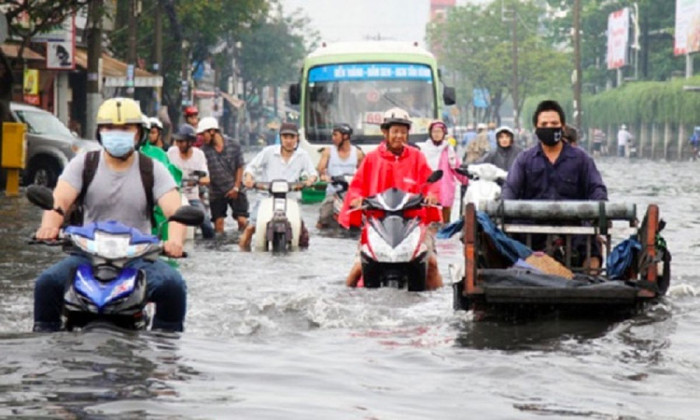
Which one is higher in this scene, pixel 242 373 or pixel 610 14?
pixel 610 14

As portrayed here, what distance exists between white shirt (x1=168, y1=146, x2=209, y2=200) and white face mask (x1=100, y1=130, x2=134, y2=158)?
31.8ft

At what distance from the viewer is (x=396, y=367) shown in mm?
9359

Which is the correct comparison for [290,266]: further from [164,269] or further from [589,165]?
[164,269]

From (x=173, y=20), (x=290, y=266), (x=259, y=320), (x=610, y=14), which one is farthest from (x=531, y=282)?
(x=610, y=14)

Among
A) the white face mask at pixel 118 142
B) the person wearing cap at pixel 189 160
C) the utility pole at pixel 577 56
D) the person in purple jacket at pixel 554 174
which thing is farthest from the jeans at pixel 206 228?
the utility pole at pixel 577 56

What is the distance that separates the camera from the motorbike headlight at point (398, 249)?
1341 cm

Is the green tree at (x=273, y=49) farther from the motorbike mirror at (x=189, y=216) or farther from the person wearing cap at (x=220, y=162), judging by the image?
the motorbike mirror at (x=189, y=216)

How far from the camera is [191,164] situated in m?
18.9

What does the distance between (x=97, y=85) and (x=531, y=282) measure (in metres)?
28.5

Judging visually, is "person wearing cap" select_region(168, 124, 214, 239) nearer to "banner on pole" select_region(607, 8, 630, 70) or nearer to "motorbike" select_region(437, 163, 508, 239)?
"motorbike" select_region(437, 163, 508, 239)

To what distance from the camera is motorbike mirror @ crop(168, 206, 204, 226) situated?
8.26 meters

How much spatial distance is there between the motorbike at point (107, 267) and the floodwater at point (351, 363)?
0.76 feet

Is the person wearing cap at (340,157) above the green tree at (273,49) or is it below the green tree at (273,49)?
below

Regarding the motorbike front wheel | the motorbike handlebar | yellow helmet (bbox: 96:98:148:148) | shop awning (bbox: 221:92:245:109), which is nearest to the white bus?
the motorbike front wheel
